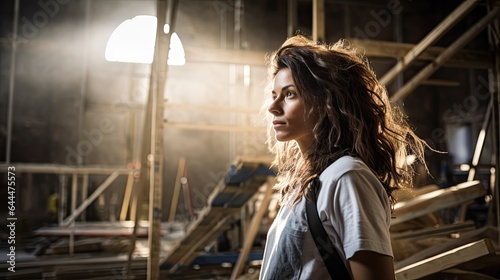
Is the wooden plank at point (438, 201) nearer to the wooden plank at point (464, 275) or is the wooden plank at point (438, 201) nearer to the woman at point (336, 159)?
the wooden plank at point (464, 275)

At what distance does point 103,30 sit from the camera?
36.6 ft

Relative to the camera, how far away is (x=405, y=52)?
15.8 ft

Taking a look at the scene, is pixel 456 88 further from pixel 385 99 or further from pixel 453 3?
pixel 385 99

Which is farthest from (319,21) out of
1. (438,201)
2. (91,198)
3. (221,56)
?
(91,198)

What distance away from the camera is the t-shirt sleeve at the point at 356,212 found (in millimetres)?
1243

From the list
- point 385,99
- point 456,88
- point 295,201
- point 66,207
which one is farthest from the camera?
point 456,88

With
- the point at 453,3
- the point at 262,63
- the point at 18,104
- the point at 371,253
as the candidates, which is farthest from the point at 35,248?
the point at 453,3

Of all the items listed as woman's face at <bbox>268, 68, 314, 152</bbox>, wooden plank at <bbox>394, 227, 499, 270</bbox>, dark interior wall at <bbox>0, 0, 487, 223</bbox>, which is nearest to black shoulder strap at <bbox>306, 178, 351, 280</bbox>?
woman's face at <bbox>268, 68, 314, 152</bbox>

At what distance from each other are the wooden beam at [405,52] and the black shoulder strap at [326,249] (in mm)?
3098

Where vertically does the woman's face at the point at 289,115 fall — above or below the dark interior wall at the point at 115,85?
below

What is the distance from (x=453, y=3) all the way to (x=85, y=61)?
10.6 meters

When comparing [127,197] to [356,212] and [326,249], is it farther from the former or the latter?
[356,212]

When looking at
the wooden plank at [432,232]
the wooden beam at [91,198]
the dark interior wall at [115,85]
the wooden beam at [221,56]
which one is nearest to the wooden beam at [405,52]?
the wooden beam at [221,56]

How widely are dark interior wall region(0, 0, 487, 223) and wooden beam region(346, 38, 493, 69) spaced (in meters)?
5.63
